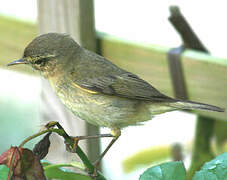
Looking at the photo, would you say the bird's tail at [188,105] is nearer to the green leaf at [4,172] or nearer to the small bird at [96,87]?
the small bird at [96,87]

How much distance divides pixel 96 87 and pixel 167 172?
1362 millimetres

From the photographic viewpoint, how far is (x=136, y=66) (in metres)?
3.23

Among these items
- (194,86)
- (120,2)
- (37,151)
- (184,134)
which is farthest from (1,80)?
(37,151)

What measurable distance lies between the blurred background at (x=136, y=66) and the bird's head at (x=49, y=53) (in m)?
0.45

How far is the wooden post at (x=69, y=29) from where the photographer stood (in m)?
3.20

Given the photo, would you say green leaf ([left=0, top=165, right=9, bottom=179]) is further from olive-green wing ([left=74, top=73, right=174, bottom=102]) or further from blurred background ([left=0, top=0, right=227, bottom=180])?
blurred background ([left=0, top=0, right=227, bottom=180])

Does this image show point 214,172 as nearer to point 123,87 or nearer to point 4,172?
point 4,172

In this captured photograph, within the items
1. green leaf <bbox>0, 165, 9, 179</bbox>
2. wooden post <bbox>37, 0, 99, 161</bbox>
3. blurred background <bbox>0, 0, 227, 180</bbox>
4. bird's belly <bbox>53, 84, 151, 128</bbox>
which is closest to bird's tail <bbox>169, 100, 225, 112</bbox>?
bird's belly <bbox>53, 84, 151, 128</bbox>

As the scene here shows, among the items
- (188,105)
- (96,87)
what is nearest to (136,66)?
(96,87)

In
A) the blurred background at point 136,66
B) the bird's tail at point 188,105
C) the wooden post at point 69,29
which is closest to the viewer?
the bird's tail at point 188,105

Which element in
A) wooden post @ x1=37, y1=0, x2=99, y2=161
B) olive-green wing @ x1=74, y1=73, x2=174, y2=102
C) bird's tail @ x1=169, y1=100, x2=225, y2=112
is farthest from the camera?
wooden post @ x1=37, y1=0, x2=99, y2=161

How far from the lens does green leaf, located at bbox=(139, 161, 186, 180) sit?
142 centimetres

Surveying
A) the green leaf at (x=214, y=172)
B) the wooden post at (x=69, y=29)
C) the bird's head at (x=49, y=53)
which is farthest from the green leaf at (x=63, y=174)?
the wooden post at (x=69, y=29)

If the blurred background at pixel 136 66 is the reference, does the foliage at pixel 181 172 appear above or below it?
below
